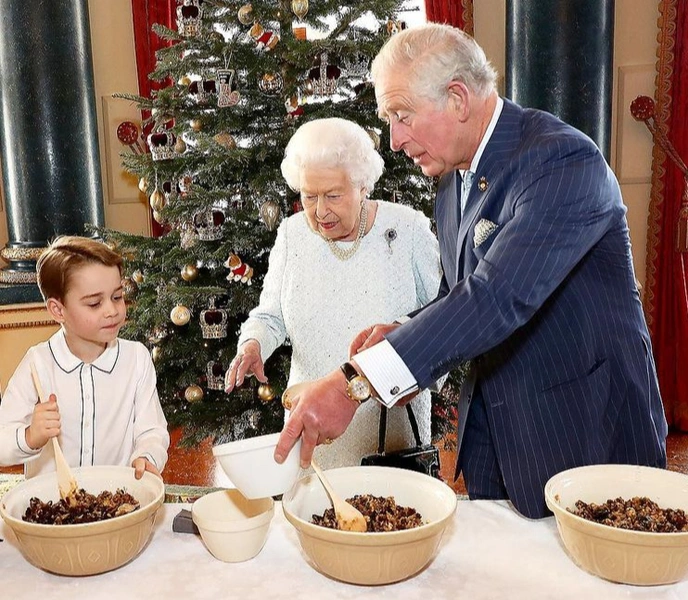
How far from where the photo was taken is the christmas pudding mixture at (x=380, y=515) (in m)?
1.23

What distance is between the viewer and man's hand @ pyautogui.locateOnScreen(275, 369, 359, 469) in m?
1.20

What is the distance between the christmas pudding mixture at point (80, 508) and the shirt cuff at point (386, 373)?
481mm

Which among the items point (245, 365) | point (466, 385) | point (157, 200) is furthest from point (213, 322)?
point (466, 385)

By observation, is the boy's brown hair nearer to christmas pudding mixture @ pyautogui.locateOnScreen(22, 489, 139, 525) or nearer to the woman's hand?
the woman's hand

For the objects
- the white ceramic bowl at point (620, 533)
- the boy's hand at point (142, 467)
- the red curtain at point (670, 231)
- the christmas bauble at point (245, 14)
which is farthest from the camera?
the red curtain at point (670, 231)

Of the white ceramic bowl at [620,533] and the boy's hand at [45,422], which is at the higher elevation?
the boy's hand at [45,422]

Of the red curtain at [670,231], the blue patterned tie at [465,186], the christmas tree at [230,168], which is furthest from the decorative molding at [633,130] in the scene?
the blue patterned tie at [465,186]

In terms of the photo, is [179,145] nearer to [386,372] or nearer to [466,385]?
[466,385]

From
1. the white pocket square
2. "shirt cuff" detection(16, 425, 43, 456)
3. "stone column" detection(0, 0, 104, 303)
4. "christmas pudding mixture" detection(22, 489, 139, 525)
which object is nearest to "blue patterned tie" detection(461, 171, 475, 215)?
the white pocket square

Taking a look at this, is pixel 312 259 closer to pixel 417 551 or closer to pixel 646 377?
pixel 646 377

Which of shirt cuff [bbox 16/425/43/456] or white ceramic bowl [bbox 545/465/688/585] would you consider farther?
shirt cuff [bbox 16/425/43/456]

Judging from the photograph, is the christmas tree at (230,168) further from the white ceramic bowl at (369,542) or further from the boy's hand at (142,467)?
the white ceramic bowl at (369,542)

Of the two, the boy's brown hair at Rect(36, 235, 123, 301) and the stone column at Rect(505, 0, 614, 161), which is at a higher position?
the stone column at Rect(505, 0, 614, 161)

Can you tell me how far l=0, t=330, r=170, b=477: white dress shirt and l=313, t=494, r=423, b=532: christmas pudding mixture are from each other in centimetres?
58
